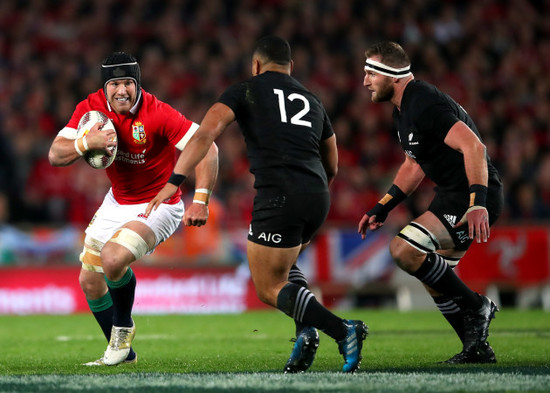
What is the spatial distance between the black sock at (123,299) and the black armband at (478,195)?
2509 mm

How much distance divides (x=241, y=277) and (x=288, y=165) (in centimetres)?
837

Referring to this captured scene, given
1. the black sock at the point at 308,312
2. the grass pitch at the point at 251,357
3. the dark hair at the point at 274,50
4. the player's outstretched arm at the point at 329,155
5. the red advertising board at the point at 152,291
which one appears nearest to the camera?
the grass pitch at the point at 251,357

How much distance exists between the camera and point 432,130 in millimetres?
6680

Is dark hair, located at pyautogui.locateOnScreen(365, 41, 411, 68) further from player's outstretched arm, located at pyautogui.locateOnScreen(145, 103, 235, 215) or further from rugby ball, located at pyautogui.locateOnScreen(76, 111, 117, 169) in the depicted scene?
rugby ball, located at pyautogui.locateOnScreen(76, 111, 117, 169)

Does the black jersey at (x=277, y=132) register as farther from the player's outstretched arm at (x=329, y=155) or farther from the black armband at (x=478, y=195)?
the black armband at (x=478, y=195)

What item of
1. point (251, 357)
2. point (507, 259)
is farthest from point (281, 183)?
point (507, 259)

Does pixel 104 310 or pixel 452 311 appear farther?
pixel 104 310

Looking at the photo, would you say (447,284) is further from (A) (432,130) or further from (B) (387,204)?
(A) (432,130)

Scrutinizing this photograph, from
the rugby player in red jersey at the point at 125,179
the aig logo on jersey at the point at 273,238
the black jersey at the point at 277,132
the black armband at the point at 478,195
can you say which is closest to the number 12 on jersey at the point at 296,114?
the black jersey at the point at 277,132

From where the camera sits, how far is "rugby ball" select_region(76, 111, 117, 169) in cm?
670

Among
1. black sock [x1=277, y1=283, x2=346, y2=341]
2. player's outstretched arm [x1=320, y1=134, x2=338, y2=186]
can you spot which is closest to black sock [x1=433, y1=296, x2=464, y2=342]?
player's outstretched arm [x1=320, y1=134, x2=338, y2=186]

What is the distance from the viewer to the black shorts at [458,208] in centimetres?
687

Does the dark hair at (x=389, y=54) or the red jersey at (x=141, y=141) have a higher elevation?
the dark hair at (x=389, y=54)

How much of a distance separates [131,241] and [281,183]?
4.63 feet
